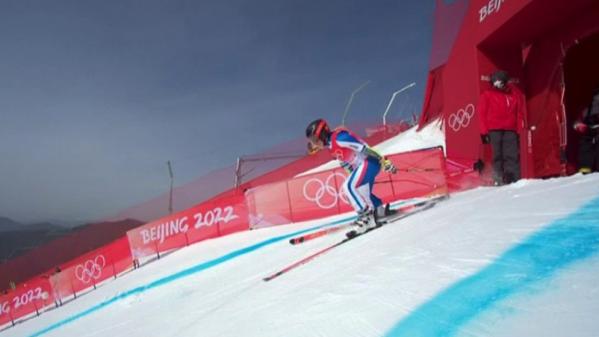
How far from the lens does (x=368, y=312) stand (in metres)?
2.25

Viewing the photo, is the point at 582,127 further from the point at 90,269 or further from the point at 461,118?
the point at 90,269

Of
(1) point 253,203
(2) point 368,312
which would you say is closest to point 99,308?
(1) point 253,203

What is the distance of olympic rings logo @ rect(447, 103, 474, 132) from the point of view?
7707 millimetres

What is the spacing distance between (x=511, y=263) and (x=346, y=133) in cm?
316

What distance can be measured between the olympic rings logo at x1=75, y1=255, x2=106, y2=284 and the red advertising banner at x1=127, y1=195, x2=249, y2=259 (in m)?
1.22

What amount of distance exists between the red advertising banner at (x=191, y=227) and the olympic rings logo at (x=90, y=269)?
4.01ft

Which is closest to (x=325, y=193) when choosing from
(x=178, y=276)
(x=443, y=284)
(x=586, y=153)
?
(x=178, y=276)

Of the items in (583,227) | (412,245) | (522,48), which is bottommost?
(412,245)

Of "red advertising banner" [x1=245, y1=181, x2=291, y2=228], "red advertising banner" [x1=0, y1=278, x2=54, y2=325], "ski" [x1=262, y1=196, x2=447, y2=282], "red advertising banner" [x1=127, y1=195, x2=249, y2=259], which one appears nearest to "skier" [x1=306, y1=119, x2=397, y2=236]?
"ski" [x1=262, y1=196, x2=447, y2=282]

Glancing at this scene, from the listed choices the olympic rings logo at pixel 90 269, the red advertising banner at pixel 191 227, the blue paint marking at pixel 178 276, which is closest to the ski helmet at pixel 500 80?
the blue paint marking at pixel 178 276

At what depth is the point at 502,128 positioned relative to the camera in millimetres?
6199

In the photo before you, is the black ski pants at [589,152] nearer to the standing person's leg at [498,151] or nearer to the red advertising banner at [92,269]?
the standing person's leg at [498,151]

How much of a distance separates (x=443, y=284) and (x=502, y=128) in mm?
4775

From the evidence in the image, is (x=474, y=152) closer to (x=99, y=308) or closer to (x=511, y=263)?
(x=511, y=263)
